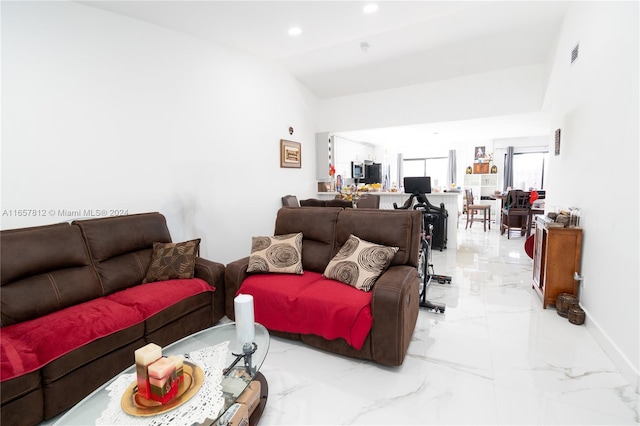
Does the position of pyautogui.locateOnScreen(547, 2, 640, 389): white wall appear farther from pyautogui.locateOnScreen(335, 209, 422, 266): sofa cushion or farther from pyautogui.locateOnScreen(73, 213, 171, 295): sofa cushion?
pyautogui.locateOnScreen(73, 213, 171, 295): sofa cushion

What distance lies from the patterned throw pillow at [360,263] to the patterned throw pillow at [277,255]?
1.04 ft

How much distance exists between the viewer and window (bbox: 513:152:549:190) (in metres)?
8.54

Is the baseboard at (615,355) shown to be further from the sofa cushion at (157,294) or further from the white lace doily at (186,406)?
the sofa cushion at (157,294)

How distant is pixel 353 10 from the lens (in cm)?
338

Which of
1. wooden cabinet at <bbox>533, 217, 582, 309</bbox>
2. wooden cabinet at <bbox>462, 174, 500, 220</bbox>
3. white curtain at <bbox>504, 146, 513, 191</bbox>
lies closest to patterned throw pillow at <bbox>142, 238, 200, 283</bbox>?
wooden cabinet at <bbox>533, 217, 582, 309</bbox>

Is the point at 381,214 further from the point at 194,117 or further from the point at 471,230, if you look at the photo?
the point at 471,230

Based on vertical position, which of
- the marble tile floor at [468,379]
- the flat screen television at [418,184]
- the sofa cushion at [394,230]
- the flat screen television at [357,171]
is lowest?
the marble tile floor at [468,379]

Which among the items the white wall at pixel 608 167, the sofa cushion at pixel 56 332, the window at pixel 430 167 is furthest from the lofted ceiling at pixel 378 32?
the window at pixel 430 167

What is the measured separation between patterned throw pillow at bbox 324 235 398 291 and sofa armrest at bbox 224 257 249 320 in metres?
→ 0.71

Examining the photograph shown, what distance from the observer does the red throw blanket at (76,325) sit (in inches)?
60.1

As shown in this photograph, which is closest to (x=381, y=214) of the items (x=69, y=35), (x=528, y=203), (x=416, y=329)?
(x=416, y=329)

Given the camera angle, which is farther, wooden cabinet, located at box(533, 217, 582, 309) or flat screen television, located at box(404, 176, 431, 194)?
flat screen television, located at box(404, 176, 431, 194)

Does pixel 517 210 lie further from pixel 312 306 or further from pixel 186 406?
pixel 186 406

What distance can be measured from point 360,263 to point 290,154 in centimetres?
342
